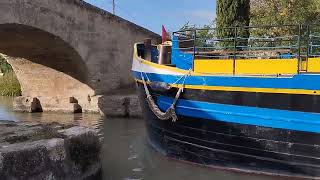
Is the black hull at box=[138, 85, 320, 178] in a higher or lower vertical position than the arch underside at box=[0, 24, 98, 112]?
lower

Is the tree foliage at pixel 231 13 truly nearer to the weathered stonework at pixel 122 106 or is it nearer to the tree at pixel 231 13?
the tree at pixel 231 13

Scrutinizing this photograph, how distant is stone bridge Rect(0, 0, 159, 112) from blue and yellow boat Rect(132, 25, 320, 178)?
733 cm

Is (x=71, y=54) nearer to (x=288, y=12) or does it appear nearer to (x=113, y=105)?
(x=113, y=105)

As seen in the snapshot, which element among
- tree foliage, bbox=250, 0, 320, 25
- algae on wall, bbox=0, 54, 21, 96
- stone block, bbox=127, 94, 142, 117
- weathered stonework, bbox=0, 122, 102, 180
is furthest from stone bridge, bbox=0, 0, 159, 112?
weathered stonework, bbox=0, 122, 102, 180

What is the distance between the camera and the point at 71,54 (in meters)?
18.4

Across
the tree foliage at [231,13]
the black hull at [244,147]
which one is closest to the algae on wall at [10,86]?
the tree foliage at [231,13]

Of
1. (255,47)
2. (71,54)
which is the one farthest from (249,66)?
(71,54)

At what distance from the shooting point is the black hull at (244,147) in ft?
26.1

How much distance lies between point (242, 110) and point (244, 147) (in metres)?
0.67

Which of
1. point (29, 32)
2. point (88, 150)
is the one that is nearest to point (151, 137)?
point (88, 150)

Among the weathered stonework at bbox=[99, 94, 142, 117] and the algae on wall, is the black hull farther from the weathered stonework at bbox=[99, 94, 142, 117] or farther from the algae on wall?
the algae on wall

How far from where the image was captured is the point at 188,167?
9461 mm

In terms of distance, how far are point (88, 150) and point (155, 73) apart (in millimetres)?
2836

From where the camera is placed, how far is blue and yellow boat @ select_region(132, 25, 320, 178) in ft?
25.7
